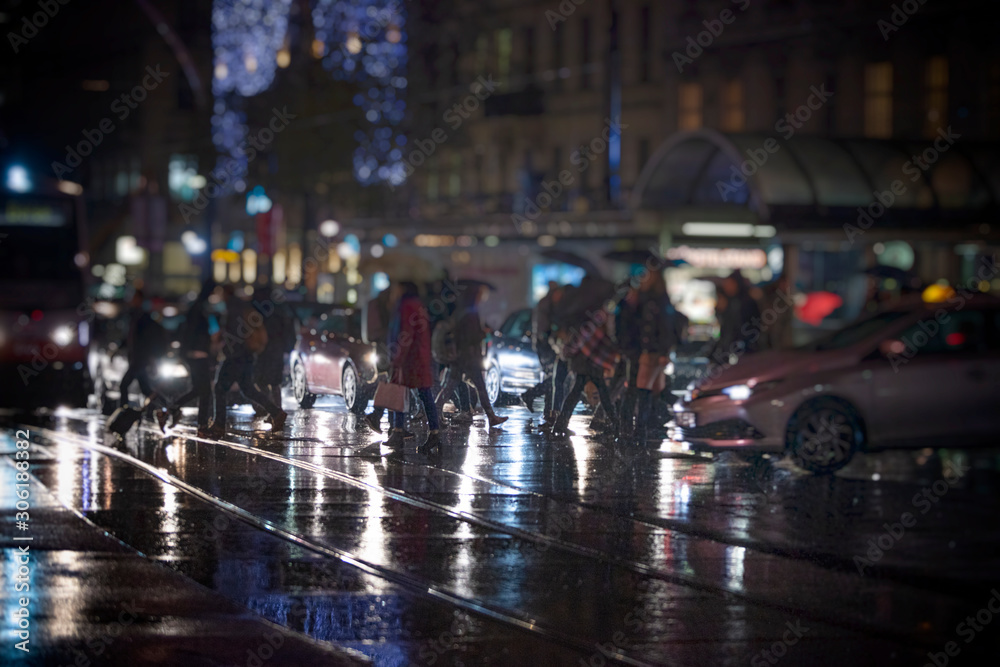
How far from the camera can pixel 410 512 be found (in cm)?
1034

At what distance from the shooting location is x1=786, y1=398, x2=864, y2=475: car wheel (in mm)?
12852

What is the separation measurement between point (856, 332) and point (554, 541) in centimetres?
549

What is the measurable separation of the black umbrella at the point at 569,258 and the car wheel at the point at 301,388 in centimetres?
1983

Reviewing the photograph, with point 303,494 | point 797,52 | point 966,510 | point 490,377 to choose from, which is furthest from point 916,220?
point 303,494

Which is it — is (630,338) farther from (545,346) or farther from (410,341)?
(410,341)

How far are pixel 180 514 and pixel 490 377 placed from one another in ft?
18.2

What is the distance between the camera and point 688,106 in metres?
44.3

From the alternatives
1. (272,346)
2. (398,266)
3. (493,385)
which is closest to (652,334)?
(493,385)

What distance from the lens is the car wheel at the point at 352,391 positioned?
571 inches

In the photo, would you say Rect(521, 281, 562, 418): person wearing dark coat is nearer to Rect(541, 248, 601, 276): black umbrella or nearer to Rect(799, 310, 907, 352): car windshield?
Rect(799, 310, 907, 352): car windshield

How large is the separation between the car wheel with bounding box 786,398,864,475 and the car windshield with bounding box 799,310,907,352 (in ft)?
2.41

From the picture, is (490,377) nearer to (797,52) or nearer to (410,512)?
(410,512)

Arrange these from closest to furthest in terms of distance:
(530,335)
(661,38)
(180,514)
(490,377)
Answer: (180,514), (490,377), (530,335), (661,38)

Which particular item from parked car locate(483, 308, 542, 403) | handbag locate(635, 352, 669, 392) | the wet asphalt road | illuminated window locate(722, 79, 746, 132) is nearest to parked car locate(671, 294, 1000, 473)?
the wet asphalt road
